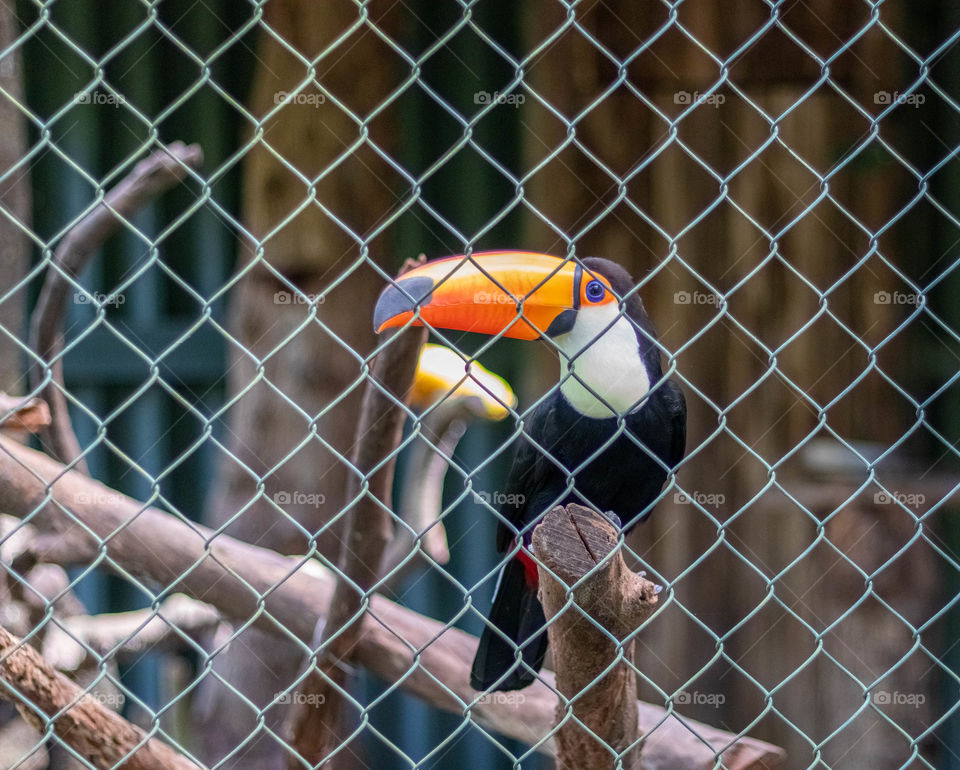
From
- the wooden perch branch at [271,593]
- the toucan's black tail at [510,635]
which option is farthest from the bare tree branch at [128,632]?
the toucan's black tail at [510,635]

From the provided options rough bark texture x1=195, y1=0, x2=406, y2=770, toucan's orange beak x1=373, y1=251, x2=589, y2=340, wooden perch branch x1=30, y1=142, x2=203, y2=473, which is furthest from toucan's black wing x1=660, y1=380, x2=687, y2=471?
wooden perch branch x1=30, y1=142, x2=203, y2=473

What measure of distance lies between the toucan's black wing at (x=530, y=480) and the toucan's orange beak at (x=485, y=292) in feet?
0.92

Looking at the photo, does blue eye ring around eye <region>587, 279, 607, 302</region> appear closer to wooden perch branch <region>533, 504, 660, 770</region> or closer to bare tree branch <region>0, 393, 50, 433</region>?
wooden perch branch <region>533, 504, 660, 770</region>

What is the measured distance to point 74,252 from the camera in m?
2.16

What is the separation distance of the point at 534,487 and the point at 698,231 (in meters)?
1.44

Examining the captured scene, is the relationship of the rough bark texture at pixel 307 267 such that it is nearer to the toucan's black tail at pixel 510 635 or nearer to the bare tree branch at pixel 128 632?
the bare tree branch at pixel 128 632

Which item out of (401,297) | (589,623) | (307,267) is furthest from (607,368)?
(307,267)

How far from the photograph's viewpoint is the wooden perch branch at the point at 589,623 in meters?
1.44

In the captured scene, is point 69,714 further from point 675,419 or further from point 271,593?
point 675,419

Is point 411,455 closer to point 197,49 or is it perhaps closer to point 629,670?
point 197,49

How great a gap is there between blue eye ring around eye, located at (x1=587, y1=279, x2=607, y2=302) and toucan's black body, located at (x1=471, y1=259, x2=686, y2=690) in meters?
0.04

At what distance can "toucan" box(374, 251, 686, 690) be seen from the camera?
195 cm

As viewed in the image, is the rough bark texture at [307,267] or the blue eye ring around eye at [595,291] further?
the rough bark texture at [307,267]

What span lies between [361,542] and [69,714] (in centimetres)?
69
